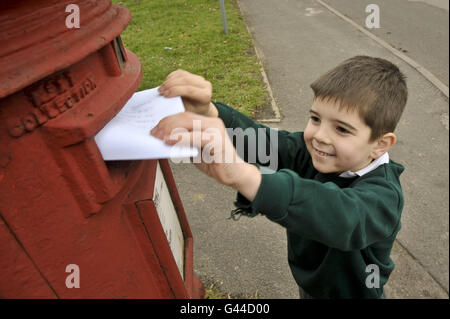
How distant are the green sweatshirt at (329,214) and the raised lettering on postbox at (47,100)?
526 millimetres

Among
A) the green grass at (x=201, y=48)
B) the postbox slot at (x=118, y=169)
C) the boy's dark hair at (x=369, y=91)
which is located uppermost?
the postbox slot at (x=118, y=169)

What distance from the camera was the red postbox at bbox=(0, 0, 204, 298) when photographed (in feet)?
2.33

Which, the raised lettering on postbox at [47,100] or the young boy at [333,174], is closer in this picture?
the raised lettering on postbox at [47,100]

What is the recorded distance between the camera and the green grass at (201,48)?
4.50 metres

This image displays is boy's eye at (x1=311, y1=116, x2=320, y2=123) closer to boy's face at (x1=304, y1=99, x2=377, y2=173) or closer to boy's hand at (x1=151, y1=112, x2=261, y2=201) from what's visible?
boy's face at (x1=304, y1=99, x2=377, y2=173)

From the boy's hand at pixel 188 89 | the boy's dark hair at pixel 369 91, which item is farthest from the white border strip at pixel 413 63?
the boy's hand at pixel 188 89

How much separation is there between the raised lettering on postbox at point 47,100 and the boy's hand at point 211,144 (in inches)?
8.6

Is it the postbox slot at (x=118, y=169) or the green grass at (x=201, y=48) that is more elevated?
the postbox slot at (x=118, y=169)

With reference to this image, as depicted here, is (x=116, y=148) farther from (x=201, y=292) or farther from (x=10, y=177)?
(x=201, y=292)

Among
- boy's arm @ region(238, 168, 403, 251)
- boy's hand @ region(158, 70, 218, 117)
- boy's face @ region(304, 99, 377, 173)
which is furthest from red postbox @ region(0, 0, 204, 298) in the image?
boy's face @ region(304, 99, 377, 173)

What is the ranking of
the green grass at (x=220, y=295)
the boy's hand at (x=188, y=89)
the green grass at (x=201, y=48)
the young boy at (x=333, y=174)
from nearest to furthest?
the young boy at (x=333, y=174)
the boy's hand at (x=188, y=89)
the green grass at (x=220, y=295)
the green grass at (x=201, y=48)

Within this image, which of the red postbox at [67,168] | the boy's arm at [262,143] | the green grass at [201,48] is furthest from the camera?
the green grass at [201,48]

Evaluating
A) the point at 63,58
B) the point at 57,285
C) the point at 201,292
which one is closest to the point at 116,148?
the point at 63,58

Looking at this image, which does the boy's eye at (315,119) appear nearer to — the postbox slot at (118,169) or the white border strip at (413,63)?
the postbox slot at (118,169)
